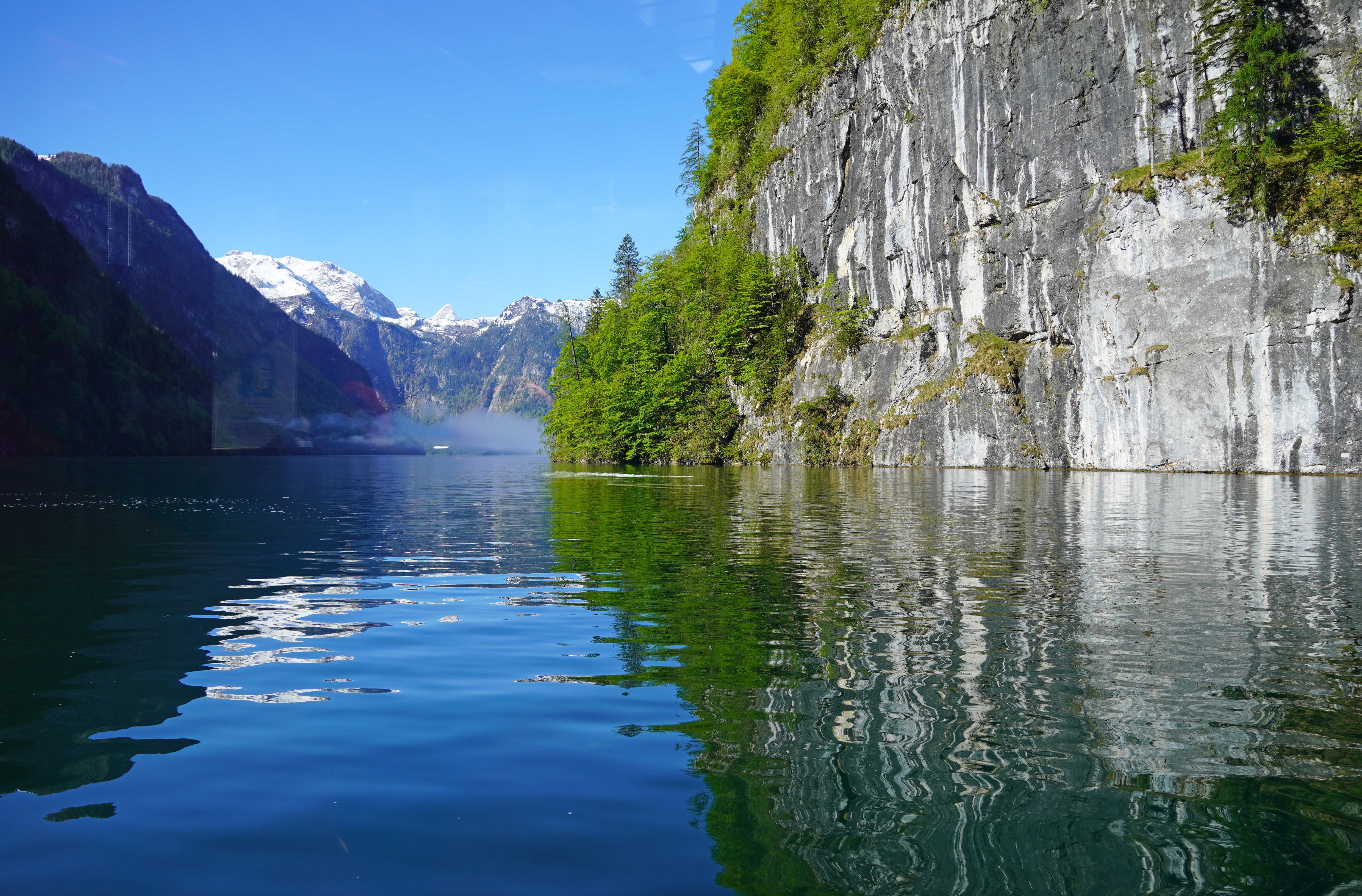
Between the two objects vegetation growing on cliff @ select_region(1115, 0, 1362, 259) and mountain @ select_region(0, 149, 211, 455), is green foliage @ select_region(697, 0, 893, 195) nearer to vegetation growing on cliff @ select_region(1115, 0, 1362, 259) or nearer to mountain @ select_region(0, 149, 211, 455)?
vegetation growing on cliff @ select_region(1115, 0, 1362, 259)

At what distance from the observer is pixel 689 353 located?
6938 cm

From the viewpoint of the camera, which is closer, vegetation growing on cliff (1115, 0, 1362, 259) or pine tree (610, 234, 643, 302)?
vegetation growing on cliff (1115, 0, 1362, 259)

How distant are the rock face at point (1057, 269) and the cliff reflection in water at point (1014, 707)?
29.7 m

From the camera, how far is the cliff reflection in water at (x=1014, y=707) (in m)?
3.26

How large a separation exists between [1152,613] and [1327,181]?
1568 inches

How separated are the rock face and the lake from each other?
31.1 m

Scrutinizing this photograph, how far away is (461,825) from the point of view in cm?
349

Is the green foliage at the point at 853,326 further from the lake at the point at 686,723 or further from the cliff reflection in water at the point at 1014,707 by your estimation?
the lake at the point at 686,723

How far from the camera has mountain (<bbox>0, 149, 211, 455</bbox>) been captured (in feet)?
313

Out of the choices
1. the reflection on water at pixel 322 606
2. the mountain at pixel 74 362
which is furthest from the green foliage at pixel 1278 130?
the mountain at pixel 74 362

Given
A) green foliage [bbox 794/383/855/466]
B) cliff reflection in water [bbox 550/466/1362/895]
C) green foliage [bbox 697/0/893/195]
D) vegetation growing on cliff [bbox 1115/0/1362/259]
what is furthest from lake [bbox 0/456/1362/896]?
green foliage [bbox 697/0/893/195]

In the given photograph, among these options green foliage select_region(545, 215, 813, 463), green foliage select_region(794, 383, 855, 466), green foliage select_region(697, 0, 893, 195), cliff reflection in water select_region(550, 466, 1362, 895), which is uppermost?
green foliage select_region(697, 0, 893, 195)

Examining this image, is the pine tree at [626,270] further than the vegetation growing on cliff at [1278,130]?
Yes

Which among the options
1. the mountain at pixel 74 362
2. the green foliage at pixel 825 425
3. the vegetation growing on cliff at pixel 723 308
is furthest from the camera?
the mountain at pixel 74 362
